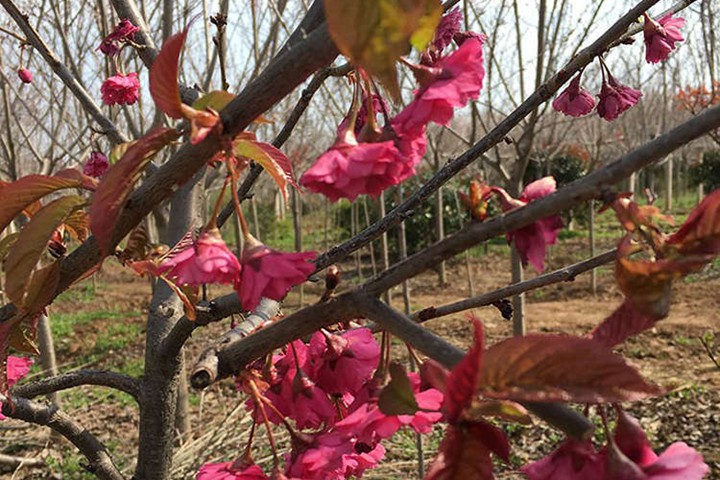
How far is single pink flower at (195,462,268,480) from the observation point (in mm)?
661

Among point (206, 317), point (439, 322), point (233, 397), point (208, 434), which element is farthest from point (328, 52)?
point (439, 322)

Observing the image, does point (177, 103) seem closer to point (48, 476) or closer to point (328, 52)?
point (328, 52)

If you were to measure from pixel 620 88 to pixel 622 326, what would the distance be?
1117mm

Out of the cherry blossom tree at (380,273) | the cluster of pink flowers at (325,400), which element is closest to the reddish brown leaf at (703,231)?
the cherry blossom tree at (380,273)

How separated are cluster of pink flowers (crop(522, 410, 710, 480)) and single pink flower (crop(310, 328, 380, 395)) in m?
0.26

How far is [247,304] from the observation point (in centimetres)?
54

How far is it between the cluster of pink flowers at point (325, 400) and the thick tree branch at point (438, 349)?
4.8 inches

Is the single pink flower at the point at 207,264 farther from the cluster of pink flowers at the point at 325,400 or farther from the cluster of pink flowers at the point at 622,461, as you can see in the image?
the cluster of pink flowers at the point at 622,461

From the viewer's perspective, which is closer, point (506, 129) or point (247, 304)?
point (247, 304)

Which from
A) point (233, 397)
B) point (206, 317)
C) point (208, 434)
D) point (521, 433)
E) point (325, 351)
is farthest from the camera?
point (233, 397)

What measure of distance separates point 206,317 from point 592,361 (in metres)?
0.62

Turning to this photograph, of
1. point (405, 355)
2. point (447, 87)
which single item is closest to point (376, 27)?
point (447, 87)

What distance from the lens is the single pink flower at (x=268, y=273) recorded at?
1.78ft

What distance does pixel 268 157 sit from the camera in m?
0.62
